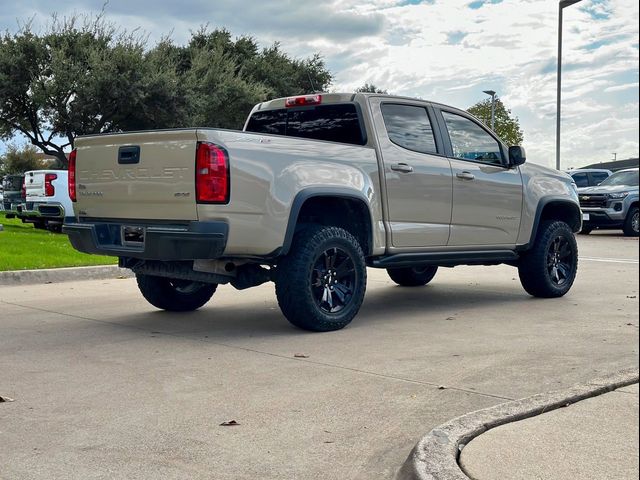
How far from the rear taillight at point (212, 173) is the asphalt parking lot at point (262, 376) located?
1.19 m

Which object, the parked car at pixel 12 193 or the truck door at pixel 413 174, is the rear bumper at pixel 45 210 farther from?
the truck door at pixel 413 174

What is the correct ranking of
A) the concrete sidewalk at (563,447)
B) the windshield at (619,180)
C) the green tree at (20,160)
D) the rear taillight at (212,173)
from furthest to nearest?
the green tree at (20,160) → the windshield at (619,180) → the rear taillight at (212,173) → the concrete sidewalk at (563,447)

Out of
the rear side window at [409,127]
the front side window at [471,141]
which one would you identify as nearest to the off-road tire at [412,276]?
the front side window at [471,141]

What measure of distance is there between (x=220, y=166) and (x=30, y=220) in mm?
18299

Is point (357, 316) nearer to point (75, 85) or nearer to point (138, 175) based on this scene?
point (138, 175)

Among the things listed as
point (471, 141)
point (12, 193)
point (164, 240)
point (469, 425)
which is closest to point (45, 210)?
point (12, 193)

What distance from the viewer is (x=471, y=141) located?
9.00 m

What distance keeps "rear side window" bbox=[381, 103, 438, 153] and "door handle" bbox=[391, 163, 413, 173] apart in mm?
242

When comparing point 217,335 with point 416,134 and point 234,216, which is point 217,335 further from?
point 416,134

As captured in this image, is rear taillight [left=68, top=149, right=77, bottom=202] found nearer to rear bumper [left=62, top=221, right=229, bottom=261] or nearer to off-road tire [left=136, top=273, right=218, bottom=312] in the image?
rear bumper [left=62, top=221, right=229, bottom=261]

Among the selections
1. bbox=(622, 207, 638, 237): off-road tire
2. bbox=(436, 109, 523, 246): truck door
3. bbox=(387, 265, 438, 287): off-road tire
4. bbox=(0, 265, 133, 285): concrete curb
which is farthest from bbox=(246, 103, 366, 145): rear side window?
bbox=(622, 207, 638, 237): off-road tire

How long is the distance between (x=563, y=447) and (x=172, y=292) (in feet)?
17.6

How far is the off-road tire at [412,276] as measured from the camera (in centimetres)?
1090

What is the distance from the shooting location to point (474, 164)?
8.83 meters
